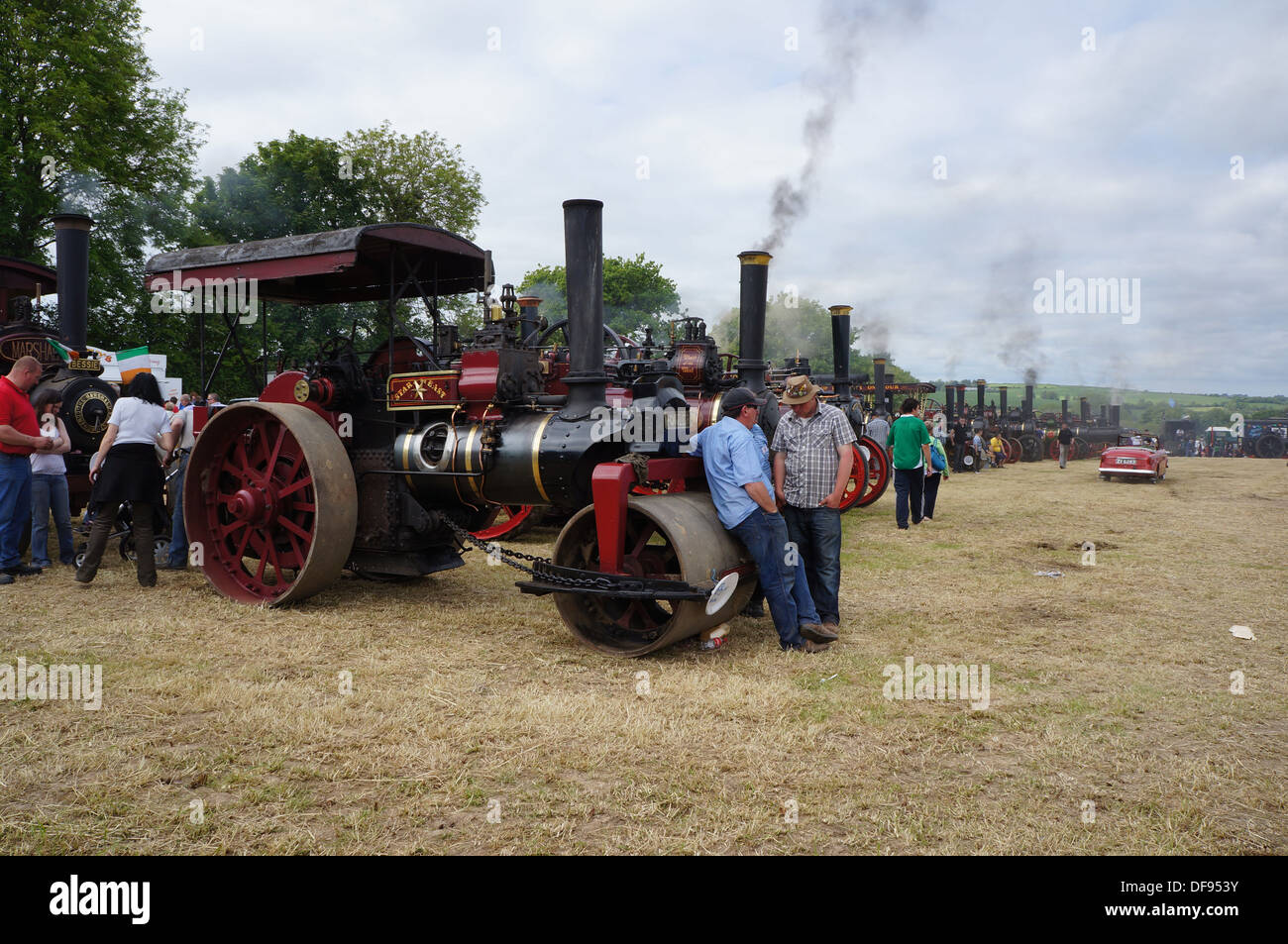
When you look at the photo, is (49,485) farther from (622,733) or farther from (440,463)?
(622,733)

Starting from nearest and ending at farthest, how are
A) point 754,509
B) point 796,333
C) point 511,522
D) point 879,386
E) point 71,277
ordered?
1. point 754,509
2. point 71,277
3. point 511,522
4. point 879,386
5. point 796,333

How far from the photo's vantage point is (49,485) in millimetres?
6859

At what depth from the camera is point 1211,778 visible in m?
3.11

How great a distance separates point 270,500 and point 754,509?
10.6 ft

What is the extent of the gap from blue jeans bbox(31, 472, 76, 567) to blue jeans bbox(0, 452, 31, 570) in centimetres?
34

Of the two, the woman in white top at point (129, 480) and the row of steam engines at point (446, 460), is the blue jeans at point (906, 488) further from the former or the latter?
the woman in white top at point (129, 480)

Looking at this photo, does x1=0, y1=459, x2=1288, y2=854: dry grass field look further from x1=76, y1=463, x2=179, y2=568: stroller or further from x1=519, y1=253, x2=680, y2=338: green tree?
x1=519, y1=253, x2=680, y2=338: green tree
